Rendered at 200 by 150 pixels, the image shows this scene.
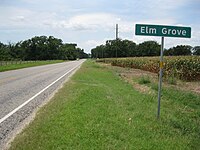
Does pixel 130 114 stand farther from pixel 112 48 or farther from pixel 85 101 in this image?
pixel 112 48

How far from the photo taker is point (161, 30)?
6793 millimetres

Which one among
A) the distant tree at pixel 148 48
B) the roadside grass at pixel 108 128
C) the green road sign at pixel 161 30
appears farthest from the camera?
the distant tree at pixel 148 48

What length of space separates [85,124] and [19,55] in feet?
426

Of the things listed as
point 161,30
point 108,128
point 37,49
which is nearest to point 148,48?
point 37,49

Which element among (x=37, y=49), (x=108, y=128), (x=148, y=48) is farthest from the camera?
(x=37, y=49)

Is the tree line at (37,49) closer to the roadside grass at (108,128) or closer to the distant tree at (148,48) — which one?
the distant tree at (148,48)

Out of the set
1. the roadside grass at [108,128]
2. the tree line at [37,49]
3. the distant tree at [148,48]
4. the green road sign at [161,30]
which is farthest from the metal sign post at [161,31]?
the tree line at [37,49]

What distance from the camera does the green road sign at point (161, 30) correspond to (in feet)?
22.3

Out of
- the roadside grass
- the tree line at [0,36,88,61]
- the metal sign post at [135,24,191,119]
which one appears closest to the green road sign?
the metal sign post at [135,24,191,119]

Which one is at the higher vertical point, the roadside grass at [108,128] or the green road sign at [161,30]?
the green road sign at [161,30]

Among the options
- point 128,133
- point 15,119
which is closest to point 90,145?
point 128,133

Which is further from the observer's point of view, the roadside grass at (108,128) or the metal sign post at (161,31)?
the metal sign post at (161,31)

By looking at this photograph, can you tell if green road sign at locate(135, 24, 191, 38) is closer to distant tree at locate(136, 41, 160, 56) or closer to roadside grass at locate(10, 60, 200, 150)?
roadside grass at locate(10, 60, 200, 150)

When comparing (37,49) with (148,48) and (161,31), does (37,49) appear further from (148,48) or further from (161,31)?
(161,31)
